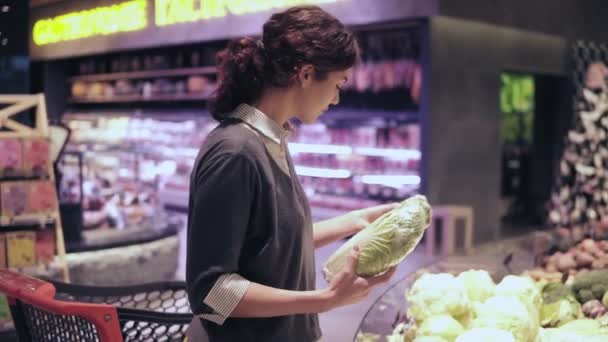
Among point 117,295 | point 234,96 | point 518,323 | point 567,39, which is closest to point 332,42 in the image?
point 234,96

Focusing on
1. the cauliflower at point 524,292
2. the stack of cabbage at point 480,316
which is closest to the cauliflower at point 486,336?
the stack of cabbage at point 480,316

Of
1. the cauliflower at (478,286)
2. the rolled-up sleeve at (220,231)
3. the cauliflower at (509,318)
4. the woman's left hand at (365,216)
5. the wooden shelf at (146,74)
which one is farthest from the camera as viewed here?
the wooden shelf at (146,74)

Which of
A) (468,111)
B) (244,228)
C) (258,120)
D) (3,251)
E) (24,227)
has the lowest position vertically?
(3,251)

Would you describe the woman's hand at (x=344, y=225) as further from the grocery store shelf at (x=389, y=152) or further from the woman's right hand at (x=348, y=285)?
the grocery store shelf at (x=389, y=152)

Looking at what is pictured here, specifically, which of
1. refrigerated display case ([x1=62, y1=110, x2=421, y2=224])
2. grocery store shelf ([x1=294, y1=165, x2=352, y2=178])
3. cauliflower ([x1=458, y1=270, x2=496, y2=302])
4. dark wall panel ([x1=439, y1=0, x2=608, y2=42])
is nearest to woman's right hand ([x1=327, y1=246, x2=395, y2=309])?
cauliflower ([x1=458, y1=270, x2=496, y2=302])

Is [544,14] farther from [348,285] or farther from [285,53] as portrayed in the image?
[348,285]

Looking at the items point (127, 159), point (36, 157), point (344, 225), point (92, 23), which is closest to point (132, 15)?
point (92, 23)

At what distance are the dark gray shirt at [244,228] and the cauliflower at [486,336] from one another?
41cm

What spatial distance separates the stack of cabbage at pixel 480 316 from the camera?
5.61ft

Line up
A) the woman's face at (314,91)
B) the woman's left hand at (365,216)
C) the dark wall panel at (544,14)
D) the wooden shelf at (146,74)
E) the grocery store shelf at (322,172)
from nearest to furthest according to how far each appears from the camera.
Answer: the woman's face at (314,91) < the woman's left hand at (365,216) < the dark wall panel at (544,14) < the grocery store shelf at (322,172) < the wooden shelf at (146,74)

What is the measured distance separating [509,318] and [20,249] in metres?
3.17

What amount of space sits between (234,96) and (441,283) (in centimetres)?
79

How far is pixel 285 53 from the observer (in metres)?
1.47

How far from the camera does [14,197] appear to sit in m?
3.93
